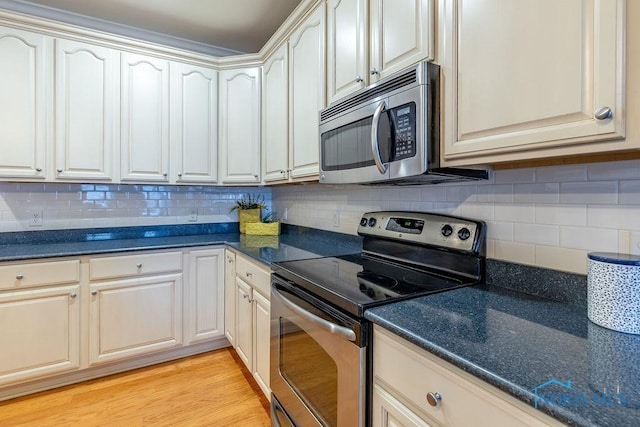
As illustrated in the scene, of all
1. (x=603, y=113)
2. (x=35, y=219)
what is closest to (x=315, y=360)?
(x=603, y=113)

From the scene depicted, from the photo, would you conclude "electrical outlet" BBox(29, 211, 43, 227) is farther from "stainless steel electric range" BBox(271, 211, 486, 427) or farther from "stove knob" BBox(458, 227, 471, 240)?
"stove knob" BBox(458, 227, 471, 240)

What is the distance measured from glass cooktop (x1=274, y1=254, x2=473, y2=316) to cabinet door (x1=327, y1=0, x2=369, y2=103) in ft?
2.70

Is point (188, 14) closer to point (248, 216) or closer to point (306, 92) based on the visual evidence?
point (306, 92)

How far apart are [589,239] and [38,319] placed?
8.97ft

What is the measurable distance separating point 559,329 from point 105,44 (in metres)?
2.95

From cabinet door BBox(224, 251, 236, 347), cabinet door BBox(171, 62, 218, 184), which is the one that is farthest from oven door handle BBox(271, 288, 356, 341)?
cabinet door BBox(171, 62, 218, 184)

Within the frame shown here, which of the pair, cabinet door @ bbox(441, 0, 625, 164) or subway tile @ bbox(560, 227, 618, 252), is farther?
subway tile @ bbox(560, 227, 618, 252)

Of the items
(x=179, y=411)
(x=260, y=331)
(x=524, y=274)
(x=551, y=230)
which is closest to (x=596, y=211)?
(x=551, y=230)

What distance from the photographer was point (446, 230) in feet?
4.47

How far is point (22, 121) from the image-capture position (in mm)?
2107

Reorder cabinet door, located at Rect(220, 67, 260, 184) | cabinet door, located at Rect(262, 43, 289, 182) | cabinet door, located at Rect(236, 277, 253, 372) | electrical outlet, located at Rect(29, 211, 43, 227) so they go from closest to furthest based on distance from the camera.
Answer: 1. cabinet door, located at Rect(236, 277, 253, 372)
2. cabinet door, located at Rect(262, 43, 289, 182)
3. electrical outlet, located at Rect(29, 211, 43, 227)
4. cabinet door, located at Rect(220, 67, 260, 184)

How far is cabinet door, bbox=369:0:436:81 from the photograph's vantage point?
1141 mm

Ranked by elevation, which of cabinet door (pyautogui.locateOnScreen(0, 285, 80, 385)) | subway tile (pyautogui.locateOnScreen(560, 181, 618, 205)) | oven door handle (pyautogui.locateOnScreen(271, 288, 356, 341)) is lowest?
cabinet door (pyautogui.locateOnScreen(0, 285, 80, 385))

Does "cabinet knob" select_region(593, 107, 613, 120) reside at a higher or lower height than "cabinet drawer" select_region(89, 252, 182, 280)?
higher
